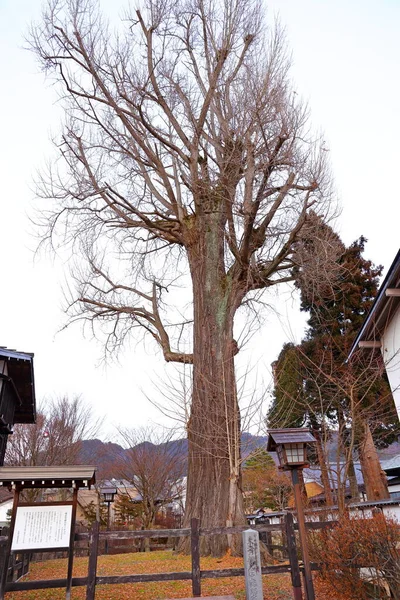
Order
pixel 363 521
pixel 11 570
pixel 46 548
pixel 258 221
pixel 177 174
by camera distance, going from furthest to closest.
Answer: pixel 177 174, pixel 258 221, pixel 11 570, pixel 46 548, pixel 363 521

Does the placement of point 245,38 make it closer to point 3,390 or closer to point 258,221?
point 258,221

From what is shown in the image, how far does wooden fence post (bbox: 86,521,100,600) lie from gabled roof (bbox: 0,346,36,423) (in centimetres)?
608

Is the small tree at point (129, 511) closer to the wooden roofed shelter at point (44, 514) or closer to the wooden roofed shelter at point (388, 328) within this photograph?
the wooden roofed shelter at point (388, 328)

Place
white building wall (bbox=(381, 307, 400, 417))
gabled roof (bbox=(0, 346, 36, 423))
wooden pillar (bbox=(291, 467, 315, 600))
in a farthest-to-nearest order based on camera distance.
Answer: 1. gabled roof (bbox=(0, 346, 36, 423))
2. white building wall (bbox=(381, 307, 400, 417))
3. wooden pillar (bbox=(291, 467, 315, 600))

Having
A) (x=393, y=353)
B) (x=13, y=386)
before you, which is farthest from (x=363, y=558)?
(x=13, y=386)

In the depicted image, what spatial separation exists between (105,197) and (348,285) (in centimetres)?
1243

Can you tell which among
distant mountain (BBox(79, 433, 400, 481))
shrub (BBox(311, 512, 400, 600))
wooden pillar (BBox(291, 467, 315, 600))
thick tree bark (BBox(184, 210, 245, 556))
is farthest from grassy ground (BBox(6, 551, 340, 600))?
distant mountain (BBox(79, 433, 400, 481))

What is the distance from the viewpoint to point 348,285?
2016 centimetres

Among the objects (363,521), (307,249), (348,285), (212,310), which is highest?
(348,285)

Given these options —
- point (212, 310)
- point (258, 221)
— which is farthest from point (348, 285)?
point (212, 310)

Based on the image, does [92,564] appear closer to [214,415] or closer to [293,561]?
[293,561]

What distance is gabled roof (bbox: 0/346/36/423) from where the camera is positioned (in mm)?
11381

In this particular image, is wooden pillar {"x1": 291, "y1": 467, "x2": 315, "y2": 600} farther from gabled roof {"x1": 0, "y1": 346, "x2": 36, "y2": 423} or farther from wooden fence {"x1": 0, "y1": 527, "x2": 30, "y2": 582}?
gabled roof {"x1": 0, "y1": 346, "x2": 36, "y2": 423}

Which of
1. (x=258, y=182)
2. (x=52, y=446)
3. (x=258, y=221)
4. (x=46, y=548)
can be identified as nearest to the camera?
(x=46, y=548)
